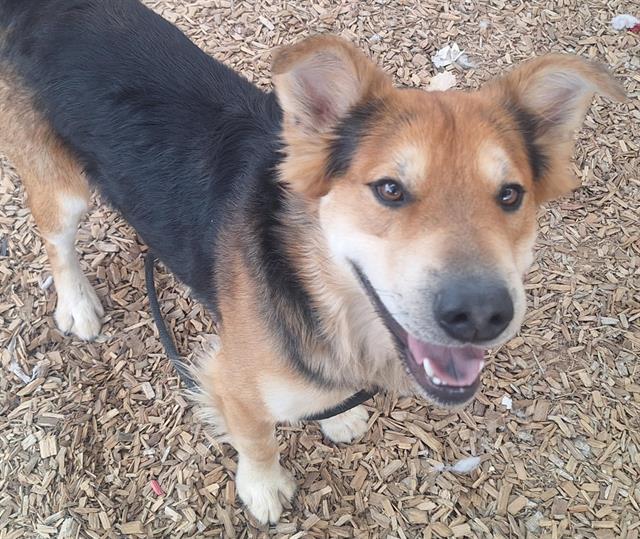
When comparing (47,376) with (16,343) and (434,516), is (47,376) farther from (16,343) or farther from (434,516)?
(434,516)

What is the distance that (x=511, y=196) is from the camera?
2312mm

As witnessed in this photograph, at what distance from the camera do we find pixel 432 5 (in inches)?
219

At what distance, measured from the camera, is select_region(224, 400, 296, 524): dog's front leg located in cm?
300

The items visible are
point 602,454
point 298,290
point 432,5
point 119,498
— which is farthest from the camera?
point 432,5

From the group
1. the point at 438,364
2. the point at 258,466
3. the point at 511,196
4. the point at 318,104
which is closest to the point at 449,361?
the point at 438,364

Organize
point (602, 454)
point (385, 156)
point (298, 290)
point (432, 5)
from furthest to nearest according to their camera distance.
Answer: point (432, 5), point (602, 454), point (298, 290), point (385, 156)

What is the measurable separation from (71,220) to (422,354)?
2.52m

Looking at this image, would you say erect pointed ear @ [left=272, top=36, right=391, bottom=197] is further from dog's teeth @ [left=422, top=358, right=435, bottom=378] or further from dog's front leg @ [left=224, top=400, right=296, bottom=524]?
dog's front leg @ [left=224, top=400, right=296, bottom=524]

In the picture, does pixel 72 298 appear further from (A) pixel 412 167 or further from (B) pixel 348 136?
(A) pixel 412 167

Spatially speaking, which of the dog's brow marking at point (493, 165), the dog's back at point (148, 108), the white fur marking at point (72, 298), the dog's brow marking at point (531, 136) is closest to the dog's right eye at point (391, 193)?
the dog's brow marking at point (493, 165)

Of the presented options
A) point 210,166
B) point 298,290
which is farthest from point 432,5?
point 298,290

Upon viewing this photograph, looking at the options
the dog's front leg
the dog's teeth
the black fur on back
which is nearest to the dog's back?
the black fur on back

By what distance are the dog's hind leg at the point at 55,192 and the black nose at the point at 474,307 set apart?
2482 millimetres

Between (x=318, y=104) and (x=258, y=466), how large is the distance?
201 centimetres
